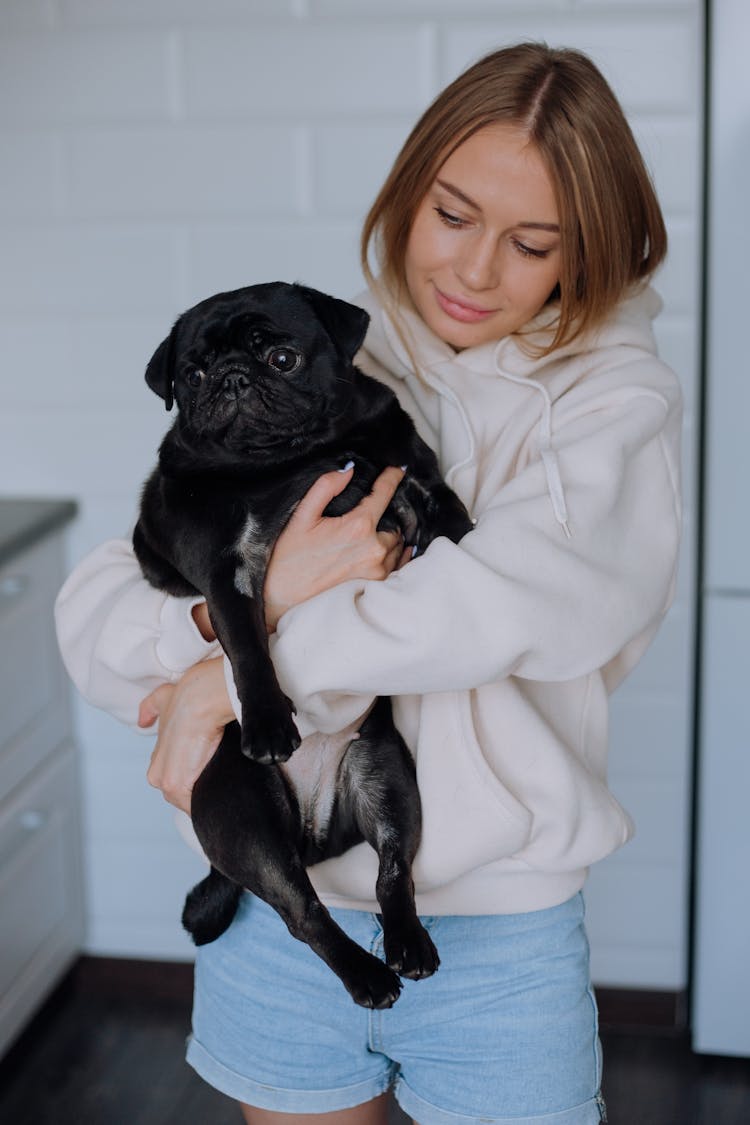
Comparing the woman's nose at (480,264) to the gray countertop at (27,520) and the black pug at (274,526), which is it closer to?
the black pug at (274,526)

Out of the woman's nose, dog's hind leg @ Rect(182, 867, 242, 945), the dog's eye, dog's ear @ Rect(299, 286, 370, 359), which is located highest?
the woman's nose

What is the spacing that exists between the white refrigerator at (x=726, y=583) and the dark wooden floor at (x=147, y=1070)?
10 cm

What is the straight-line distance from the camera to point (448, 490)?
50.6 inches

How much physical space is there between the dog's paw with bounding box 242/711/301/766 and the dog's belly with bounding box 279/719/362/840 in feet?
0.38

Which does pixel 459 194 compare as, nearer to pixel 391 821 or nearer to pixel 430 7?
pixel 391 821

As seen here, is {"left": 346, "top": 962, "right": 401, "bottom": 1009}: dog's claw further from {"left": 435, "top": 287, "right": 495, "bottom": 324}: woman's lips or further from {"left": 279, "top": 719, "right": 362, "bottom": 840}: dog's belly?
{"left": 435, "top": 287, "right": 495, "bottom": 324}: woman's lips

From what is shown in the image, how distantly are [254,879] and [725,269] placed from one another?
1275 millimetres

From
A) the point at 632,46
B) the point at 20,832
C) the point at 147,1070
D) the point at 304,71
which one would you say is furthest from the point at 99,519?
the point at 632,46

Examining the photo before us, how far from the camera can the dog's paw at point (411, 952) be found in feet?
3.67

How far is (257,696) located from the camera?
3.71 ft

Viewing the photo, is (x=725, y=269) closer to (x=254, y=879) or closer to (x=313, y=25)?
(x=313, y=25)

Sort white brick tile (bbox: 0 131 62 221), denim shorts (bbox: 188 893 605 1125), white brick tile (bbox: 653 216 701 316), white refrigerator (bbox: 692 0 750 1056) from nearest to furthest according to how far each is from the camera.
Result: denim shorts (bbox: 188 893 605 1125) → white refrigerator (bbox: 692 0 750 1056) → white brick tile (bbox: 653 216 701 316) → white brick tile (bbox: 0 131 62 221)

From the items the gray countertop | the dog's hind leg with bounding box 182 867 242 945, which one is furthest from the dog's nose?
the gray countertop

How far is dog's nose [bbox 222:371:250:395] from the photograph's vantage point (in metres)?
1.23
